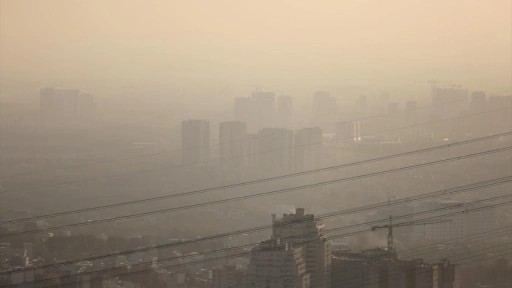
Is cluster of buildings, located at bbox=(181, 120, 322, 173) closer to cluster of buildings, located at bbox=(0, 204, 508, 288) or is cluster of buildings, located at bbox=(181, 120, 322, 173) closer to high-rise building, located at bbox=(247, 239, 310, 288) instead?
cluster of buildings, located at bbox=(0, 204, 508, 288)

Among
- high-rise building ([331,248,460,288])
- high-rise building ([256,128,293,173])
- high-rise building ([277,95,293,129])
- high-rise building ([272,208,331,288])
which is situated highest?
high-rise building ([277,95,293,129])

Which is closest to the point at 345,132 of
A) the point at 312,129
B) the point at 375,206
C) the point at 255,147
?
the point at 312,129

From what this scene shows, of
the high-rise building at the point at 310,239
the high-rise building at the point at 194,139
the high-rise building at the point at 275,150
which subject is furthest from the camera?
the high-rise building at the point at 194,139

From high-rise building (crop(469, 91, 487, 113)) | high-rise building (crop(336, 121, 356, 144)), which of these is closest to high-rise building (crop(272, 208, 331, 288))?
high-rise building (crop(336, 121, 356, 144))

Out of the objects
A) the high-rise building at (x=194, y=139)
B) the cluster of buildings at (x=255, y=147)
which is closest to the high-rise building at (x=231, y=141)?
the cluster of buildings at (x=255, y=147)

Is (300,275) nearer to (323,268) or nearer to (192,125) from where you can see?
(323,268)

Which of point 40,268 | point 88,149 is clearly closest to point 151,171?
point 88,149

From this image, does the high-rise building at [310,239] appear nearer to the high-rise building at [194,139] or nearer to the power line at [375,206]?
the power line at [375,206]
